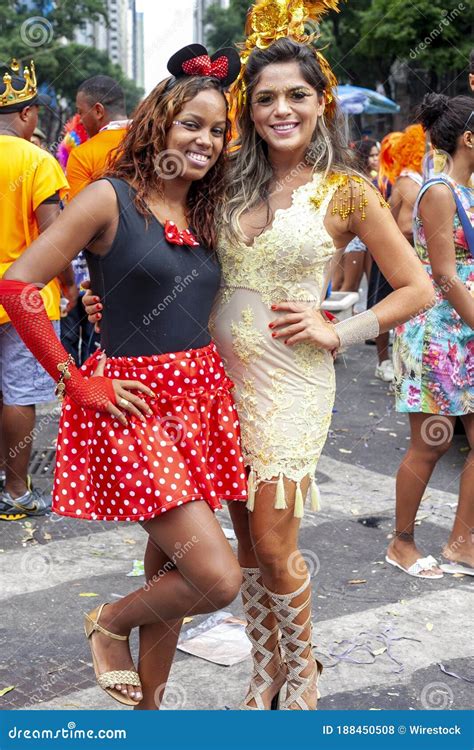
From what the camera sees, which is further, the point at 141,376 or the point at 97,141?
the point at 97,141

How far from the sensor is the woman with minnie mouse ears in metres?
2.62

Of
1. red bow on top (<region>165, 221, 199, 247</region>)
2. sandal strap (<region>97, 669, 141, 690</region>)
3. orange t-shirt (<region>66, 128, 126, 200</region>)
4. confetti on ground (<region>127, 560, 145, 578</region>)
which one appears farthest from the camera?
orange t-shirt (<region>66, 128, 126, 200</region>)

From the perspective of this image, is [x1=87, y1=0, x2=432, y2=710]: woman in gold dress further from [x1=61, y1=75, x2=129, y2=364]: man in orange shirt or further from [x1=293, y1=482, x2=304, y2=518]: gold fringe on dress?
[x1=61, y1=75, x2=129, y2=364]: man in orange shirt

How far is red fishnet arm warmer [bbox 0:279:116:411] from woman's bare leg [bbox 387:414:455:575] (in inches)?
86.9

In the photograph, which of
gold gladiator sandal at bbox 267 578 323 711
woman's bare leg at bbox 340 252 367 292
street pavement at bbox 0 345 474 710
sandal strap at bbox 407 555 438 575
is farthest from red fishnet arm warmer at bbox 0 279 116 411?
woman's bare leg at bbox 340 252 367 292

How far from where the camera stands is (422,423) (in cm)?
452

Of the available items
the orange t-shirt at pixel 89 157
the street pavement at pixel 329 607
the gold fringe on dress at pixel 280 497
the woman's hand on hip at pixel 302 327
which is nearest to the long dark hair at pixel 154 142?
the woman's hand on hip at pixel 302 327

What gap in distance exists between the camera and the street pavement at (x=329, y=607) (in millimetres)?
3375

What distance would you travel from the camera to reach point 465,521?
464 cm

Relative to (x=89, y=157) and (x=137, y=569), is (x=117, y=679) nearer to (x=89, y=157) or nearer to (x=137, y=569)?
(x=137, y=569)

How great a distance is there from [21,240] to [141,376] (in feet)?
8.91

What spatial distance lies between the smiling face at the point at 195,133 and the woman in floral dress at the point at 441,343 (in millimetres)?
1757
